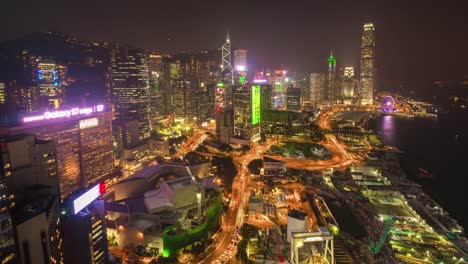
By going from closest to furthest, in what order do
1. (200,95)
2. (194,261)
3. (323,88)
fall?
(194,261)
(200,95)
(323,88)

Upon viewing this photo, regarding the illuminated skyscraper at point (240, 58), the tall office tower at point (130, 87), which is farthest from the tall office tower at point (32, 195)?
the illuminated skyscraper at point (240, 58)

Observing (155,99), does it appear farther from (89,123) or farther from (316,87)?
(316,87)

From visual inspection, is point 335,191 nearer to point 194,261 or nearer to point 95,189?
point 194,261

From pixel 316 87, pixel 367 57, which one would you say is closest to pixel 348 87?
pixel 367 57

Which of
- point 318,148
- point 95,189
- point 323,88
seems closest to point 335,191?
point 318,148

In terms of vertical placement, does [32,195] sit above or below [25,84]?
below

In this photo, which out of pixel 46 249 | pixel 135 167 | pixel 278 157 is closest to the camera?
pixel 46 249
